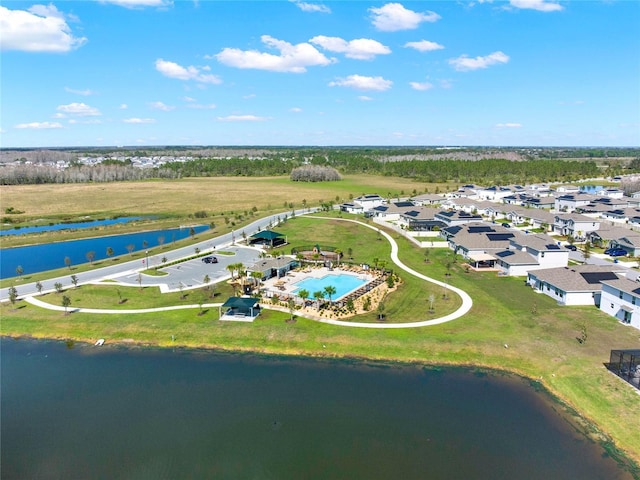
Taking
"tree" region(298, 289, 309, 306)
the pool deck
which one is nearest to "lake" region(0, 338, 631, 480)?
"tree" region(298, 289, 309, 306)

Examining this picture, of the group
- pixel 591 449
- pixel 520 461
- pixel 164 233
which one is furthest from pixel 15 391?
pixel 164 233

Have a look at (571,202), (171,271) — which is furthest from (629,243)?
(171,271)

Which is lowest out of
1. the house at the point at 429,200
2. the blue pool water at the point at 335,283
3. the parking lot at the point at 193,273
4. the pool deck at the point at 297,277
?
the blue pool water at the point at 335,283

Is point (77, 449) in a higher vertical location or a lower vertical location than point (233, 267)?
lower

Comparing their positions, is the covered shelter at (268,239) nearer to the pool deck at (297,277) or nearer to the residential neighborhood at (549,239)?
the pool deck at (297,277)

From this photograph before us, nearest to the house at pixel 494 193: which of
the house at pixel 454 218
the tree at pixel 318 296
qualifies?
the house at pixel 454 218

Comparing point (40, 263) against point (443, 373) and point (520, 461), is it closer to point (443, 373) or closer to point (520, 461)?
point (443, 373)

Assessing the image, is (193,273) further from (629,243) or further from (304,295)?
(629,243)
